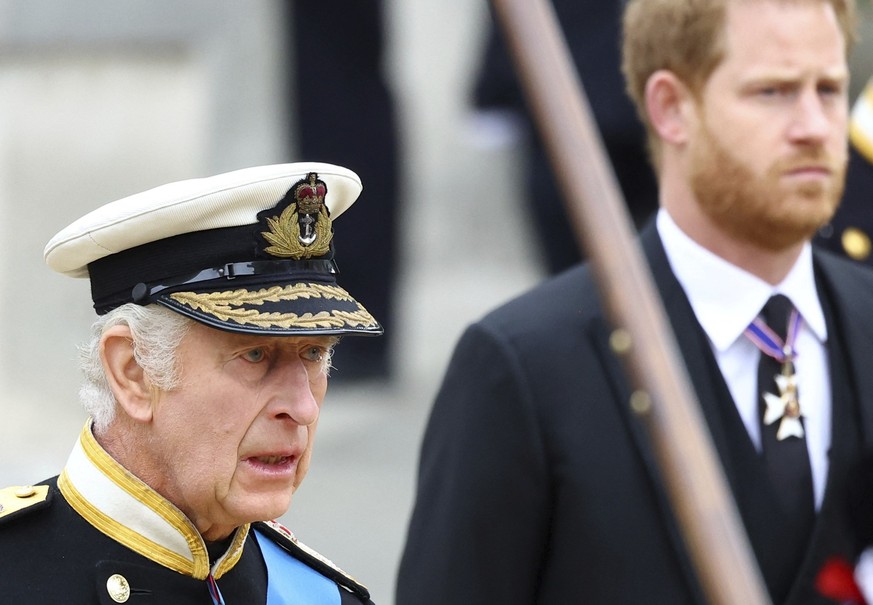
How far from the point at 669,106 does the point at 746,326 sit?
0.49 meters

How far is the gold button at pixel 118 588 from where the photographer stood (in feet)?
9.01

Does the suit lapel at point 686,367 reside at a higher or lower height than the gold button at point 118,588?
higher

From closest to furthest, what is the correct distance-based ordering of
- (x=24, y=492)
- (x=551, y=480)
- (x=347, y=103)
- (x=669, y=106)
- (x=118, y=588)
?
(x=118, y=588) → (x=24, y=492) → (x=551, y=480) → (x=669, y=106) → (x=347, y=103)

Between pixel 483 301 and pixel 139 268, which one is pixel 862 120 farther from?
pixel 483 301

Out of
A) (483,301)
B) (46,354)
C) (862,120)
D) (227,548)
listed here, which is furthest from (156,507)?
(483,301)

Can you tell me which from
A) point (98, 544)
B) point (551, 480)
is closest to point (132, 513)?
point (98, 544)

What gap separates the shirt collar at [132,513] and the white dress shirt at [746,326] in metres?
1.14

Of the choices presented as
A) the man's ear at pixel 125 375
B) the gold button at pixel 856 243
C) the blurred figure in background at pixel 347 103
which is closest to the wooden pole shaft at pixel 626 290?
the man's ear at pixel 125 375

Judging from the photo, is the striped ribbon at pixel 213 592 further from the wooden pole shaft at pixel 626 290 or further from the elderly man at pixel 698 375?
the wooden pole shaft at pixel 626 290

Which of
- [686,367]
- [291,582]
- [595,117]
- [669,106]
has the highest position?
[595,117]

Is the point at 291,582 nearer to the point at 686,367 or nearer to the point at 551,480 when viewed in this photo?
the point at 551,480

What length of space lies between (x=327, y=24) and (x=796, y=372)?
456 cm

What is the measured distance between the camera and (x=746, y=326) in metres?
3.59

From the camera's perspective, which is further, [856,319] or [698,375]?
[856,319]
